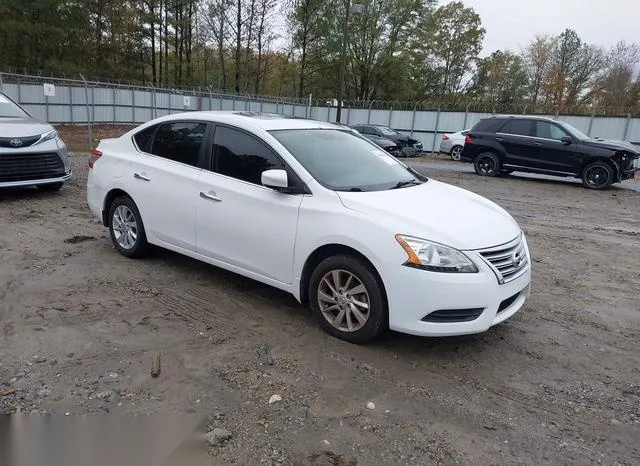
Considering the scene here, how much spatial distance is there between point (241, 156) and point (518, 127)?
12699 mm

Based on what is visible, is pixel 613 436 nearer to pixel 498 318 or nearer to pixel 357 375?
pixel 498 318

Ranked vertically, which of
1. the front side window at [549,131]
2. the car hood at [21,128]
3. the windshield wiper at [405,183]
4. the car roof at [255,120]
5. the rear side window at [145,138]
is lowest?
the car hood at [21,128]

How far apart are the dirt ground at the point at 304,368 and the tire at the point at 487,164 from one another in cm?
1048

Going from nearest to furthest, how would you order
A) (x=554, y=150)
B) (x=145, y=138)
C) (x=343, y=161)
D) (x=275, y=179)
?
(x=275, y=179) < (x=343, y=161) < (x=145, y=138) < (x=554, y=150)

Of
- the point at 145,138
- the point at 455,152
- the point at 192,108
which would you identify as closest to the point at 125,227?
the point at 145,138

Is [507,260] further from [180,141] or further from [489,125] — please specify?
[489,125]

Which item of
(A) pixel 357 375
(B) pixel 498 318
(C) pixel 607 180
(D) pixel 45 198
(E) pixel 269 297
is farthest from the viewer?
(C) pixel 607 180

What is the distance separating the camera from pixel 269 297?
4828 mm

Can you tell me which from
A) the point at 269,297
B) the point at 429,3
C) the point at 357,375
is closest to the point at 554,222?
Result: the point at 269,297

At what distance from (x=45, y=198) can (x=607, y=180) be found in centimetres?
1345

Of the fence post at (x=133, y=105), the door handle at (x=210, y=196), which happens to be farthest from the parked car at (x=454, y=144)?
the door handle at (x=210, y=196)

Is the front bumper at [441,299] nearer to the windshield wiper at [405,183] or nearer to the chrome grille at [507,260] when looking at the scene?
the chrome grille at [507,260]

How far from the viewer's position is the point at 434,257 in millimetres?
3543

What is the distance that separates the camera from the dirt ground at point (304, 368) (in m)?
2.89
